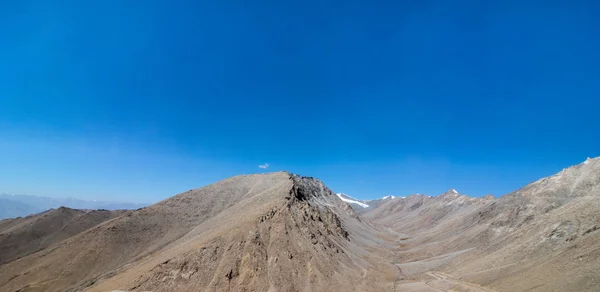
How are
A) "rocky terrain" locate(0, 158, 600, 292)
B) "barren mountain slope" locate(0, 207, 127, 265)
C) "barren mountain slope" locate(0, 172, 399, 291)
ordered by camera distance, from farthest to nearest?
"barren mountain slope" locate(0, 207, 127, 265) → "barren mountain slope" locate(0, 172, 399, 291) → "rocky terrain" locate(0, 158, 600, 292)

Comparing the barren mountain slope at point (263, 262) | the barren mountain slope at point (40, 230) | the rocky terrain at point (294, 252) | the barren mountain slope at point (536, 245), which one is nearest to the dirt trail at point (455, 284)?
the rocky terrain at point (294, 252)

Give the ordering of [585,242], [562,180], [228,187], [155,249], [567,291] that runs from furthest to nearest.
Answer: [228,187], [562,180], [155,249], [585,242], [567,291]

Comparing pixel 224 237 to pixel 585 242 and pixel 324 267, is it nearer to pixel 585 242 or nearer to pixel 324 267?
pixel 324 267

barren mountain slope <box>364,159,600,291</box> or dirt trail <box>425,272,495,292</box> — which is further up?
barren mountain slope <box>364,159,600,291</box>

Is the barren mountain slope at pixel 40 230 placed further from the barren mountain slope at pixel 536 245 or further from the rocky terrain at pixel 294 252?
the barren mountain slope at pixel 536 245

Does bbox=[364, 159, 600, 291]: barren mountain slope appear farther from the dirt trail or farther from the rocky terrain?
the dirt trail

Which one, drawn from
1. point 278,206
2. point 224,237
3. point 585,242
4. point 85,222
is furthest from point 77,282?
point 585,242

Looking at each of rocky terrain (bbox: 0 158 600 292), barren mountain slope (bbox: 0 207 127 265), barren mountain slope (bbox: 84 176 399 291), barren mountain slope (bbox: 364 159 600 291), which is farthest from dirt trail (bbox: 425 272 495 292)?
barren mountain slope (bbox: 0 207 127 265)
